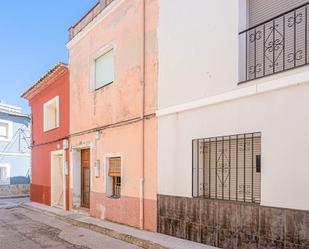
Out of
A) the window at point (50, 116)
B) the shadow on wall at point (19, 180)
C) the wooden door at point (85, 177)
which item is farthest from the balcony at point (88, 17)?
the shadow on wall at point (19, 180)

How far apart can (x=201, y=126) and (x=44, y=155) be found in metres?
10.7

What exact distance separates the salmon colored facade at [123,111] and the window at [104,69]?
24 cm

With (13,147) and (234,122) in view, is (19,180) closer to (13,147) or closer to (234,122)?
(13,147)

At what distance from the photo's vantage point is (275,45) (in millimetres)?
5746

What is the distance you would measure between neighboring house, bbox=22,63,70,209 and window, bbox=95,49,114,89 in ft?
8.00

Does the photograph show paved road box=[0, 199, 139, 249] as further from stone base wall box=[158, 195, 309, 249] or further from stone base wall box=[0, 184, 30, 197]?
stone base wall box=[0, 184, 30, 197]

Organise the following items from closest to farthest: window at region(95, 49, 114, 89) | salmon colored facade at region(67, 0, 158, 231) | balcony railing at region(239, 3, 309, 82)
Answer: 1. balcony railing at region(239, 3, 309, 82)
2. salmon colored facade at region(67, 0, 158, 231)
3. window at region(95, 49, 114, 89)

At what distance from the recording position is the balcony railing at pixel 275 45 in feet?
17.6

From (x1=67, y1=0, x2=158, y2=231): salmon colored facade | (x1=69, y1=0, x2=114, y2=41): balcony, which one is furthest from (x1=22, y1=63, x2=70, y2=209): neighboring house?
(x1=69, y1=0, x2=114, y2=41): balcony

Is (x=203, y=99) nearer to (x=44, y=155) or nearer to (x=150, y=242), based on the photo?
(x=150, y=242)

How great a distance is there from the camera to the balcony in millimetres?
10573

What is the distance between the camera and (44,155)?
50.9ft

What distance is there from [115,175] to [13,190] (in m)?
14.9

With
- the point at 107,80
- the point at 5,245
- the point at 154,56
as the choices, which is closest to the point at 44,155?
the point at 107,80
